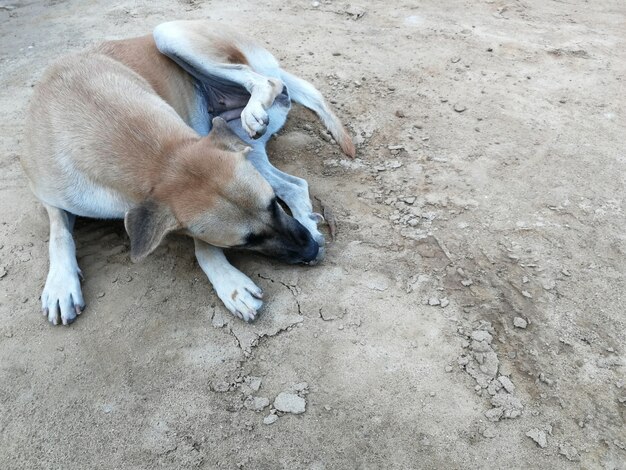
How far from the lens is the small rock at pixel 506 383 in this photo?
8.37 ft

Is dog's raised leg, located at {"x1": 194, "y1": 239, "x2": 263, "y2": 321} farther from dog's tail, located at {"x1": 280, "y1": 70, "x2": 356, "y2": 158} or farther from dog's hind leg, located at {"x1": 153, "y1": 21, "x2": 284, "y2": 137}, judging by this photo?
dog's tail, located at {"x1": 280, "y1": 70, "x2": 356, "y2": 158}

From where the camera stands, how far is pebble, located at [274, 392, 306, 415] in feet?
8.36

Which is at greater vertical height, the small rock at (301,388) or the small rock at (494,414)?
the small rock at (301,388)

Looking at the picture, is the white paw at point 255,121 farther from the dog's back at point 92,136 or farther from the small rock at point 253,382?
the small rock at point 253,382

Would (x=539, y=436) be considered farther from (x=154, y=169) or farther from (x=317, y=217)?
(x=154, y=169)

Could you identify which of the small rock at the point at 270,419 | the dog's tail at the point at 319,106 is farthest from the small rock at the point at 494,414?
the dog's tail at the point at 319,106

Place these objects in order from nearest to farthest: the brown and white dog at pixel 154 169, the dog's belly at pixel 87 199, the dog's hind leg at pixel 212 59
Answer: the brown and white dog at pixel 154 169 < the dog's belly at pixel 87 199 < the dog's hind leg at pixel 212 59

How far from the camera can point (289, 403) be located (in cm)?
257

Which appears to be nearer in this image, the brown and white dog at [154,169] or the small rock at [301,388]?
the small rock at [301,388]

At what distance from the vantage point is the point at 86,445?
8.28 feet

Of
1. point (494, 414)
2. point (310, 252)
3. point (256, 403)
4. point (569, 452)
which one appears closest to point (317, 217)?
point (310, 252)

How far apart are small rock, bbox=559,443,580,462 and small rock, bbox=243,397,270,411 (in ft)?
4.37

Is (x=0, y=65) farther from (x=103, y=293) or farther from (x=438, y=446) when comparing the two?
(x=438, y=446)

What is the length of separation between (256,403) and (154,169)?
1.37 metres
